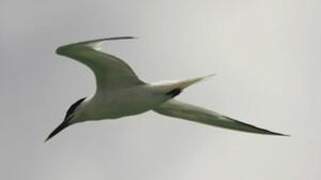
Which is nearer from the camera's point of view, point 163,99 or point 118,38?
point 118,38

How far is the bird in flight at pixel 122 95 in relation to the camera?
82.2ft

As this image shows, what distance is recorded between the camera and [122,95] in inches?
1019

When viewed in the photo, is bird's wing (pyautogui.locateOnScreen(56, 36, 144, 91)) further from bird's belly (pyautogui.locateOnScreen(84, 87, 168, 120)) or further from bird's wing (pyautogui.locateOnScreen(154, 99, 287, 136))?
bird's wing (pyautogui.locateOnScreen(154, 99, 287, 136))

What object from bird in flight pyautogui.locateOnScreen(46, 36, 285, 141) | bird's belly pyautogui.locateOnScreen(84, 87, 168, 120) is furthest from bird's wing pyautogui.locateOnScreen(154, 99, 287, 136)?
bird's belly pyautogui.locateOnScreen(84, 87, 168, 120)

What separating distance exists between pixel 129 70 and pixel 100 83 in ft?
2.62

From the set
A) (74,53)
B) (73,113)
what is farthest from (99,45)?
(73,113)

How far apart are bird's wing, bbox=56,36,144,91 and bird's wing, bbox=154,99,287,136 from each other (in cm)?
117

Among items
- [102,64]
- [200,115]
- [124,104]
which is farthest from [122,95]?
[200,115]

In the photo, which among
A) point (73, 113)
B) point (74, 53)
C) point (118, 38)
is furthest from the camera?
point (73, 113)

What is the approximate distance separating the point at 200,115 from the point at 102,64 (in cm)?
198

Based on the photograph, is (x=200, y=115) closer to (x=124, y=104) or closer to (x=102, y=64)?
(x=124, y=104)

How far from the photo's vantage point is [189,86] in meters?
25.1

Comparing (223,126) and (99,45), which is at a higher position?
(99,45)

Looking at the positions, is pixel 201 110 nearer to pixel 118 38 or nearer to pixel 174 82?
pixel 174 82
